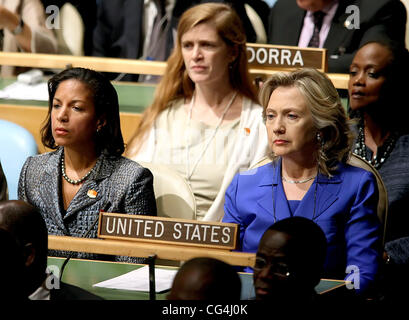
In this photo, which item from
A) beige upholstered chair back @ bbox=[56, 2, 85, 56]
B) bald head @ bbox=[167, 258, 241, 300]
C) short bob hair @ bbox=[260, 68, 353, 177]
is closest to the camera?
bald head @ bbox=[167, 258, 241, 300]

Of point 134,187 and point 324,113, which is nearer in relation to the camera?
point 324,113

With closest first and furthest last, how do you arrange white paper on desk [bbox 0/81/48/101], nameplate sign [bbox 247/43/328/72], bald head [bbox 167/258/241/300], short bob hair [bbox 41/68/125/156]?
bald head [bbox 167/258/241/300] < short bob hair [bbox 41/68/125/156] < nameplate sign [bbox 247/43/328/72] < white paper on desk [bbox 0/81/48/101]

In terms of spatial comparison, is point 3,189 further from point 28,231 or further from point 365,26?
point 365,26

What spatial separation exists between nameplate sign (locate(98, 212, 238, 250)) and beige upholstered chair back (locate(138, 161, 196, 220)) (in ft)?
2.16

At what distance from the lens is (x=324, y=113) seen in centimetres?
231

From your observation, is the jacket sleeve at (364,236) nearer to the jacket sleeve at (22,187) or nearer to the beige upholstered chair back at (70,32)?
the jacket sleeve at (22,187)

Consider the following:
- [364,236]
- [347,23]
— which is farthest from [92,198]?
[347,23]

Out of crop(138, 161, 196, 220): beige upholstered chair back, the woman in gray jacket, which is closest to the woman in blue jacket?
crop(138, 161, 196, 220): beige upholstered chair back

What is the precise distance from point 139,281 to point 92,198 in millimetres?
626

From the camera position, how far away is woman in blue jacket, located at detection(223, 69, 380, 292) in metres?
2.21

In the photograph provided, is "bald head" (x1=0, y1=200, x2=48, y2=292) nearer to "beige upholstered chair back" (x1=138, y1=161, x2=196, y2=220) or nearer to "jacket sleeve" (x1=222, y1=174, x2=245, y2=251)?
"jacket sleeve" (x1=222, y1=174, x2=245, y2=251)

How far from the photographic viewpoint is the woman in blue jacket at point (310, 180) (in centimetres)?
221
